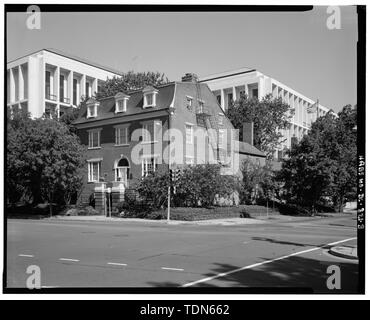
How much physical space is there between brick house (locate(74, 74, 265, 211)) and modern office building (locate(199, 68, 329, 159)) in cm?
88

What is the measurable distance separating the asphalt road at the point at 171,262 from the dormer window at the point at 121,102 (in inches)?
192

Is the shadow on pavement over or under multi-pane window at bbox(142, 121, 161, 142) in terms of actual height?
under

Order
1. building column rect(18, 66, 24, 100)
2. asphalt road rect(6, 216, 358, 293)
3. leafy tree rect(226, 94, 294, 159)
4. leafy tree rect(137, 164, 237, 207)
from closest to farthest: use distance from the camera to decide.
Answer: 1. building column rect(18, 66, 24, 100)
2. asphalt road rect(6, 216, 358, 293)
3. leafy tree rect(137, 164, 237, 207)
4. leafy tree rect(226, 94, 294, 159)

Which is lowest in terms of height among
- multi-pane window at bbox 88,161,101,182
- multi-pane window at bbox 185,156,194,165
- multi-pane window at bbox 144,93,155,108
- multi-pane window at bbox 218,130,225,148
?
multi-pane window at bbox 88,161,101,182

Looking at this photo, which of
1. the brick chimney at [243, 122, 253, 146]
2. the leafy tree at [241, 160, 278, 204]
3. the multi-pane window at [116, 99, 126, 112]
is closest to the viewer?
the multi-pane window at [116, 99, 126, 112]

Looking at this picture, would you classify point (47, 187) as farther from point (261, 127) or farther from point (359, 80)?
point (261, 127)

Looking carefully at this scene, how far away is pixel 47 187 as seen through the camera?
1194 cm

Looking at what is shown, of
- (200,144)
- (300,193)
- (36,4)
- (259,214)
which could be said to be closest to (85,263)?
(36,4)

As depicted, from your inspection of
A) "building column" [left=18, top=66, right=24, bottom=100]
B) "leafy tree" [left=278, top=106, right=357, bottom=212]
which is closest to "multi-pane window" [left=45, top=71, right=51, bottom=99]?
"building column" [left=18, top=66, right=24, bottom=100]

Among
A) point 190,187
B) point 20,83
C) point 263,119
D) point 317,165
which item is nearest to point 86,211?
point 20,83

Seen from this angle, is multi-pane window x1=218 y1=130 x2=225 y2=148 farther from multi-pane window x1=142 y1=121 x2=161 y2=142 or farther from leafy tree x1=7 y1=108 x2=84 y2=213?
multi-pane window x1=142 y1=121 x2=161 y2=142

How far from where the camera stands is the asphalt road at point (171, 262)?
5668mm

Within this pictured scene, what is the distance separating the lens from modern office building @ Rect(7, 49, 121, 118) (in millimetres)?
5312

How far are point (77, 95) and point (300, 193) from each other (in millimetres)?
29394
